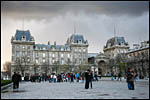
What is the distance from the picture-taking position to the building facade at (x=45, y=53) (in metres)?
78.8

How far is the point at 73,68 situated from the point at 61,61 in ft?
27.2

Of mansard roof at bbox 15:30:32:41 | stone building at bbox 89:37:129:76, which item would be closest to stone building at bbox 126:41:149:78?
stone building at bbox 89:37:129:76

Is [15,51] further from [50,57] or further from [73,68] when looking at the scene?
[73,68]

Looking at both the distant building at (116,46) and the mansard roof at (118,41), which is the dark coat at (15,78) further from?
the mansard roof at (118,41)

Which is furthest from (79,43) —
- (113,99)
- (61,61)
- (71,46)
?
(113,99)

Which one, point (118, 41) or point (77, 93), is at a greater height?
point (118, 41)

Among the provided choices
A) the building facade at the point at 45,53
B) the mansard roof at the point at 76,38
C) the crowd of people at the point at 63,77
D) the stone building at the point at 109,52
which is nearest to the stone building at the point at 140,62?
the stone building at the point at 109,52

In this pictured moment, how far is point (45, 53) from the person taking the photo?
278 ft

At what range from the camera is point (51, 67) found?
80875 mm

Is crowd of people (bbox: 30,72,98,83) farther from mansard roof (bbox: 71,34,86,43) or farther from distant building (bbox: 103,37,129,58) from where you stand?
distant building (bbox: 103,37,129,58)

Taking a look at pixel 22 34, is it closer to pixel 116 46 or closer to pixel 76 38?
pixel 76 38

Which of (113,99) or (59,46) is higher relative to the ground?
(59,46)

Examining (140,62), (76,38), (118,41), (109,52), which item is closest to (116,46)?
(118,41)

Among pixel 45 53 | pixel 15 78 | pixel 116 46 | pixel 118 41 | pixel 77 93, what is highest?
pixel 118 41
